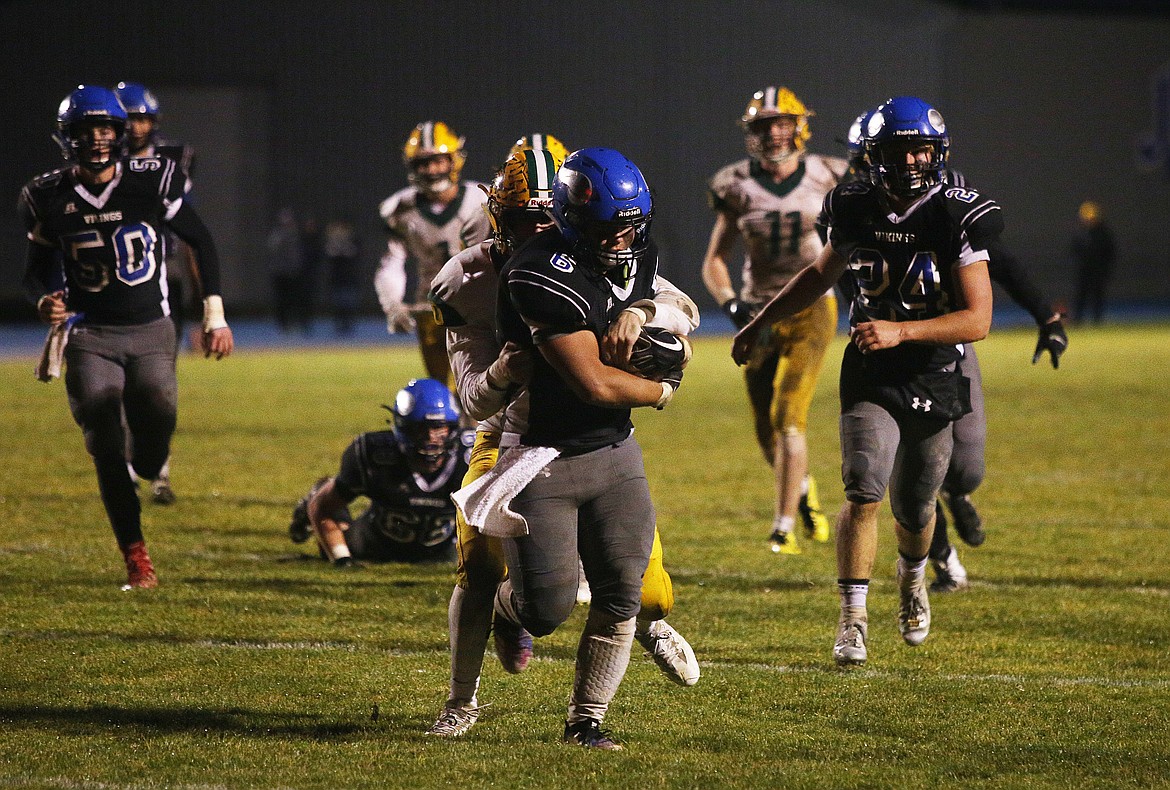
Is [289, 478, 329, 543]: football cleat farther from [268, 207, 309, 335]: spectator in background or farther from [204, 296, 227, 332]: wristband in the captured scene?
[268, 207, 309, 335]: spectator in background

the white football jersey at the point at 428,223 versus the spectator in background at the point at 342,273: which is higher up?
the white football jersey at the point at 428,223

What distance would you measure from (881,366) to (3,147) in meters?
25.8

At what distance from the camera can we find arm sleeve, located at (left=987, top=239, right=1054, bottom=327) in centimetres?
590

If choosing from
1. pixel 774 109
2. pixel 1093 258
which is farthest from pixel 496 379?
pixel 1093 258

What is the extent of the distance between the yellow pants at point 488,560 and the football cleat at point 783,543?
9.71 ft

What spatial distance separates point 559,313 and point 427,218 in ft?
14.8

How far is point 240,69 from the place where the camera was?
28.3 metres

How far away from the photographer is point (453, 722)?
4.26 meters

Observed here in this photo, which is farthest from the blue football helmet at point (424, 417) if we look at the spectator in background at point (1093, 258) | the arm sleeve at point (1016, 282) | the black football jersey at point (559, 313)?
the spectator in background at point (1093, 258)

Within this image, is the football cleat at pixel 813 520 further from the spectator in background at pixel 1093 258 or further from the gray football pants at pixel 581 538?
the spectator in background at pixel 1093 258

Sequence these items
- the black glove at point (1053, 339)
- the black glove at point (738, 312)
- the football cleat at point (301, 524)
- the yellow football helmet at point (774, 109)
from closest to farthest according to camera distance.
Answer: the black glove at point (1053, 339) → the black glove at point (738, 312) → the football cleat at point (301, 524) → the yellow football helmet at point (774, 109)

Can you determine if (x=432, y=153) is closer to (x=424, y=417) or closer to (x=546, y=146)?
(x=424, y=417)

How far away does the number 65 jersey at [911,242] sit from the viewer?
491cm

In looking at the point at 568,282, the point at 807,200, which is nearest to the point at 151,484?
the point at 807,200
